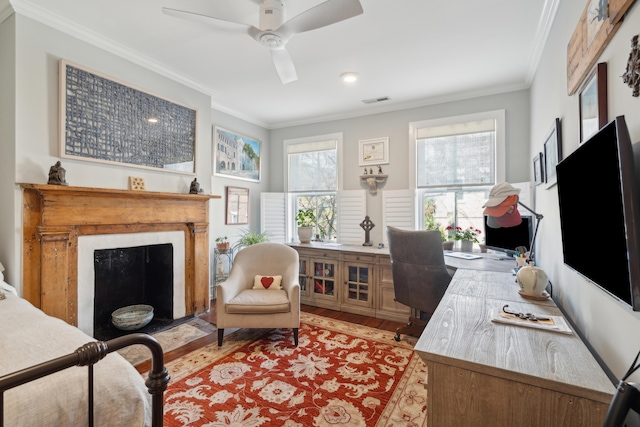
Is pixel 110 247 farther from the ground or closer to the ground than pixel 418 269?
farther from the ground

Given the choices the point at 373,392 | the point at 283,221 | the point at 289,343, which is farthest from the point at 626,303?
the point at 283,221

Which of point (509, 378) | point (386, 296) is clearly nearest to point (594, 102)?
point (509, 378)

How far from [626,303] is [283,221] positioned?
14.1 feet

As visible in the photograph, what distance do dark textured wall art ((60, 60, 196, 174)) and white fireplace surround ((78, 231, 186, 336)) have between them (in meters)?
0.70

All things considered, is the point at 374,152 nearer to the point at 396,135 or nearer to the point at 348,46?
the point at 396,135

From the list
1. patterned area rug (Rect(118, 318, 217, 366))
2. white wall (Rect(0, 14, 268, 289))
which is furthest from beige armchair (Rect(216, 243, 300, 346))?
white wall (Rect(0, 14, 268, 289))

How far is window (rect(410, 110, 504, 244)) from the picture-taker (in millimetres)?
3504

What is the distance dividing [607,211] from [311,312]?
10.7 ft

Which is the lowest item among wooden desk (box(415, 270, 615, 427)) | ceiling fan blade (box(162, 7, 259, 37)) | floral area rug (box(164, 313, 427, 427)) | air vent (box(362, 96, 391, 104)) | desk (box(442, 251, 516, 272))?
floral area rug (box(164, 313, 427, 427))

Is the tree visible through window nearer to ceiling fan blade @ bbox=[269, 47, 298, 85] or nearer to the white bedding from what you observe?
ceiling fan blade @ bbox=[269, 47, 298, 85]

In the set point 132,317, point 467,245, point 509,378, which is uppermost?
point 467,245

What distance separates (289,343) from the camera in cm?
278

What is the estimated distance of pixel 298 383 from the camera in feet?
7.07

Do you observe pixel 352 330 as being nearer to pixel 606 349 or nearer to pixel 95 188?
pixel 606 349
